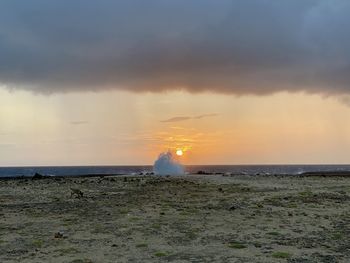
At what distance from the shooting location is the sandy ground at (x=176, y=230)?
1353 cm

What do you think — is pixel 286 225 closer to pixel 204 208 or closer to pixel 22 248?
pixel 204 208

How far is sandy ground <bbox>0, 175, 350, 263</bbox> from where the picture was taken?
1353 cm

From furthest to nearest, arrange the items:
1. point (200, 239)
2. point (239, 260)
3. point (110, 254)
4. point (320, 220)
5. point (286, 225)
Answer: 1. point (320, 220)
2. point (286, 225)
3. point (200, 239)
4. point (110, 254)
5. point (239, 260)

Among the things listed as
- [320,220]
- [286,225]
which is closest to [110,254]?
[286,225]

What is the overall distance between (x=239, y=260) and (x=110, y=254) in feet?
12.3

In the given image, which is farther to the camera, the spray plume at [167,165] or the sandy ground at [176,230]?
the spray plume at [167,165]

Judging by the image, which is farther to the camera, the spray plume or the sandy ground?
the spray plume

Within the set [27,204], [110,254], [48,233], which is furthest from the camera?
[27,204]

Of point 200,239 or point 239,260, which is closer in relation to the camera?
point 239,260

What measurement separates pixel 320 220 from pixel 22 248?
39.2ft

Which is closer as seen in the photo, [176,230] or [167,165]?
[176,230]

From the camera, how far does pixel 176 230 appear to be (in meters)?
17.4

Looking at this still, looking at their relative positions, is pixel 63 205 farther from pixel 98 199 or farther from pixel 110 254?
pixel 110 254

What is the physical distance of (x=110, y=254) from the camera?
44.9ft
